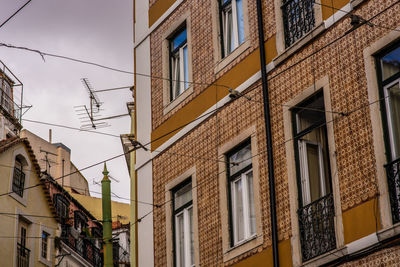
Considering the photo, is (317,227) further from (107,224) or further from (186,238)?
(107,224)

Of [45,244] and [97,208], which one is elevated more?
[97,208]

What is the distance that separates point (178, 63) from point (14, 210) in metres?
17.2

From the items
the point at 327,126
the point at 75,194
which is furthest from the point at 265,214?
the point at 75,194

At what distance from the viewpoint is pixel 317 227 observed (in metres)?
14.0

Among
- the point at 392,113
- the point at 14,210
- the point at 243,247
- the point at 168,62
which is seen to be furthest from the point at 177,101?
the point at 14,210

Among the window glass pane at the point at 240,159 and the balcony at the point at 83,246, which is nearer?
the window glass pane at the point at 240,159

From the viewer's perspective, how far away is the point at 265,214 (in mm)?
15305

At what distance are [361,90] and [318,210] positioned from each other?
193 cm

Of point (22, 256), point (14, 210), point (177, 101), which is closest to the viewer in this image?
point (177, 101)

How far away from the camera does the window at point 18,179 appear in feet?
117

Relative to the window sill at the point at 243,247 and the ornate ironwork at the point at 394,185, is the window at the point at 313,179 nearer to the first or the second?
the window sill at the point at 243,247

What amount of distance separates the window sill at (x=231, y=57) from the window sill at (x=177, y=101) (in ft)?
3.29

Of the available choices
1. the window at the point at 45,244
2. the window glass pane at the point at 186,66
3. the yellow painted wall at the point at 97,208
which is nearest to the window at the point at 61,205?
the window at the point at 45,244

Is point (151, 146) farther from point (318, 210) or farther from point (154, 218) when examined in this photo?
point (318, 210)
